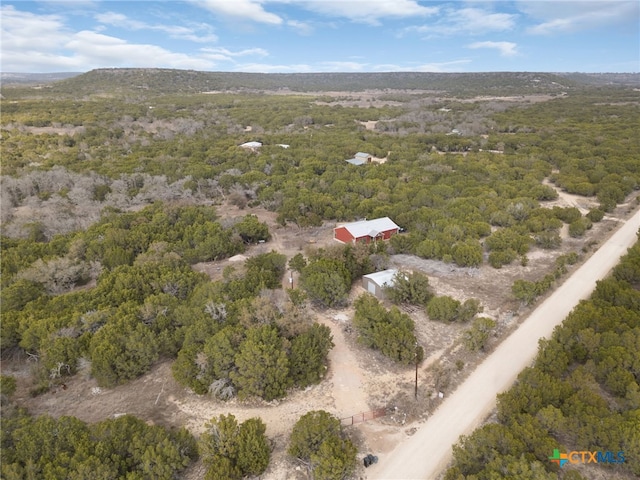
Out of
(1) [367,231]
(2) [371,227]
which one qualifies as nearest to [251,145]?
(2) [371,227]

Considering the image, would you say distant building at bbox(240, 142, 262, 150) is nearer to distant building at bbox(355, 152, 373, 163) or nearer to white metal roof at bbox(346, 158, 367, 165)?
white metal roof at bbox(346, 158, 367, 165)

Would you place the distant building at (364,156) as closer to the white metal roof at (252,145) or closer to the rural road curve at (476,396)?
the white metal roof at (252,145)

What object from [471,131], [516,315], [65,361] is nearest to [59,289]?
[65,361]

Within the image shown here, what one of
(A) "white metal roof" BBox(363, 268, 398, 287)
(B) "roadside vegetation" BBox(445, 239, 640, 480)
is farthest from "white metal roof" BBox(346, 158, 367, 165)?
(B) "roadside vegetation" BBox(445, 239, 640, 480)

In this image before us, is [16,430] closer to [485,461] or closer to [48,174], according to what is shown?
[485,461]

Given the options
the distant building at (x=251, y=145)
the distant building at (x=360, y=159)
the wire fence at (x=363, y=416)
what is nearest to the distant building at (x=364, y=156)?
the distant building at (x=360, y=159)

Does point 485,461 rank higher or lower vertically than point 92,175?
lower

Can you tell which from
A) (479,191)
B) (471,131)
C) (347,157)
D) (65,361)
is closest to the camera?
(65,361)

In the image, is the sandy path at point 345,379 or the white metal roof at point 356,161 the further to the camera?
the white metal roof at point 356,161
